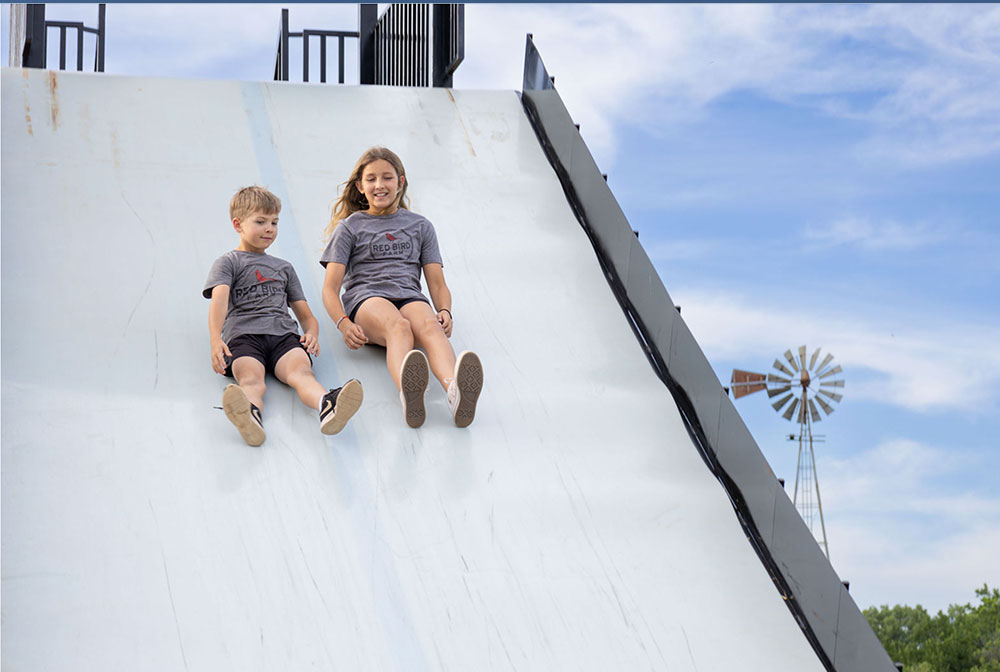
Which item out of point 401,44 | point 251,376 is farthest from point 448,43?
point 251,376

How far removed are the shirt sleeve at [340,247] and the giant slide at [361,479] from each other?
27 cm

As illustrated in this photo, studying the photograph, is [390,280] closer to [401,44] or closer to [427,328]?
[427,328]

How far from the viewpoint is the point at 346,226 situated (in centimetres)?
468

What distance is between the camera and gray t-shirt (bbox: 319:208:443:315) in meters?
4.56

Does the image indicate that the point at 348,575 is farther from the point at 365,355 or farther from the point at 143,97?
the point at 143,97

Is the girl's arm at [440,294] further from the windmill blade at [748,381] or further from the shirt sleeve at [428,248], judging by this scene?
the windmill blade at [748,381]

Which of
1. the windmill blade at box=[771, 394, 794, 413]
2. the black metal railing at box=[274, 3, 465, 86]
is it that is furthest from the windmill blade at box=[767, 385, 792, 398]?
the black metal railing at box=[274, 3, 465, 86]

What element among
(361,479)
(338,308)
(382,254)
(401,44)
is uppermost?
(401,44)

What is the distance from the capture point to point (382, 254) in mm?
4652

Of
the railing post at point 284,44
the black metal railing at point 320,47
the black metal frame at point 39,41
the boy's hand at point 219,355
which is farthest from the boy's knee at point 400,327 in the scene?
the railing post at point 284,44

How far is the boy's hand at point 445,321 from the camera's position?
14.8 feet

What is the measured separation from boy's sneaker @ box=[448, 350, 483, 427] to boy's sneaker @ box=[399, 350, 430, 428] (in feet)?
0.36

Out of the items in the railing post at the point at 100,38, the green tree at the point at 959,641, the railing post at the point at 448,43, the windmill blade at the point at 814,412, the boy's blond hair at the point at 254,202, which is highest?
the railing post at the point at 100,38

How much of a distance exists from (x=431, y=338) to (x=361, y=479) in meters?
0.77
